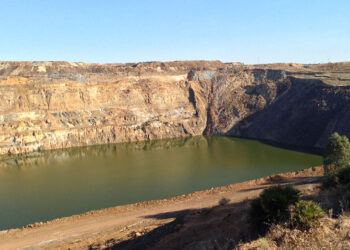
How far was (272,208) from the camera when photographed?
7141mm

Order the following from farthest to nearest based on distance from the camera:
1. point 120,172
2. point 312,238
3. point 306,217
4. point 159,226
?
point 120,172 < point 159,226 < point 306,217 < point 312,238

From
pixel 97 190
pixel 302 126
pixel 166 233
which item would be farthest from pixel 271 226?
pixel 302 126

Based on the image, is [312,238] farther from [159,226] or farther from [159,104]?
[159,104]

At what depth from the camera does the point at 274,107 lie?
50375 mm

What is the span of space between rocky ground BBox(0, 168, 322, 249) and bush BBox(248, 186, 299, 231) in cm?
43

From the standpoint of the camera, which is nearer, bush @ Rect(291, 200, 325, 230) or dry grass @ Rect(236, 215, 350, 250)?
dry grass @ Rect(236, 215, 350, 250)

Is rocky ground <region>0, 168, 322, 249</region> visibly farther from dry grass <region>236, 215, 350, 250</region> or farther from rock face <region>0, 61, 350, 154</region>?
rock face <region>0, 61, 350, 154</region>

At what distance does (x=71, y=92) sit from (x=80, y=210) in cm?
3556

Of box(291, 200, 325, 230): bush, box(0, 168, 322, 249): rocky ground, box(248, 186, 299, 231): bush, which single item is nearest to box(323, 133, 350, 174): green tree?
box(0, 168, 322, 249): rocky ground

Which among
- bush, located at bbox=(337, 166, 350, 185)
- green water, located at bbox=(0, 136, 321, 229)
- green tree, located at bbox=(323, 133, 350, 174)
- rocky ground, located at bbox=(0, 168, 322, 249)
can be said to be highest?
bush, located at bbox=(337, 166, 350, 185)

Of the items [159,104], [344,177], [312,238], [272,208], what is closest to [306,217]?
[312,238]

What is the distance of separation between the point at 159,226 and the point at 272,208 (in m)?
8.18

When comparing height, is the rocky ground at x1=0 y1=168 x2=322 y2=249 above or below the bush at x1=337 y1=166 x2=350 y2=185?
below

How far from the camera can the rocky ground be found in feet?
30.9
